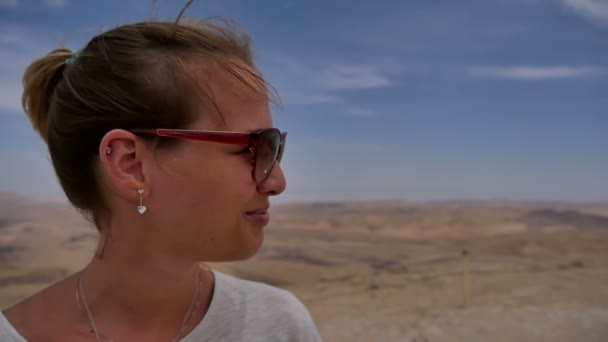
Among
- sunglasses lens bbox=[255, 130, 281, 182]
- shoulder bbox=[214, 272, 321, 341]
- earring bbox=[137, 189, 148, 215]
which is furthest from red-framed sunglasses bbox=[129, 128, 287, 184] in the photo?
shoulder bbox=[214, 272, 321, 341]

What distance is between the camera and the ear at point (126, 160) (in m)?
1.50

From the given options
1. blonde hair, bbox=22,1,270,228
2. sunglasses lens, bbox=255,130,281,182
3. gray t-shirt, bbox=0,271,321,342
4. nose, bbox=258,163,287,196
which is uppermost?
blonde hair, bbox=22,1,270,228

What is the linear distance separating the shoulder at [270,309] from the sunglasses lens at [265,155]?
0.43 metres

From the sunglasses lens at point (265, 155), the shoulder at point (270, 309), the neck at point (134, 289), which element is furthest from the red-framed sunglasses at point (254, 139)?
the shoulder at point (270, 309)

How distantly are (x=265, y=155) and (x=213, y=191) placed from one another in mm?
174

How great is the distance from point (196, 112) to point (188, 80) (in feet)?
0.28

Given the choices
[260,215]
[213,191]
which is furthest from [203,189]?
[260,215]

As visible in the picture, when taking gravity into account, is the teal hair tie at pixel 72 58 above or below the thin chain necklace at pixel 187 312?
above

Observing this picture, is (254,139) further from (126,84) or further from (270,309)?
(270,309)

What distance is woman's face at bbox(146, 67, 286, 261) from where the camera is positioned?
149cm

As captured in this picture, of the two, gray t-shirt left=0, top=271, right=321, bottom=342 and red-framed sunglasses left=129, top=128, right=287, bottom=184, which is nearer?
Answer: red-framed sunglasses left=129, top=128, right=287, bottom=184

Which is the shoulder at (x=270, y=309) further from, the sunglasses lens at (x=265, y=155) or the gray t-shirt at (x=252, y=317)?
the sunglasses lens at (x=265, y=155)

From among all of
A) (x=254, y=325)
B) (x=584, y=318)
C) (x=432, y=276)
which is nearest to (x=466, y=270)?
(x=432, y=276)

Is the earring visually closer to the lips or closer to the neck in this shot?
the neck
